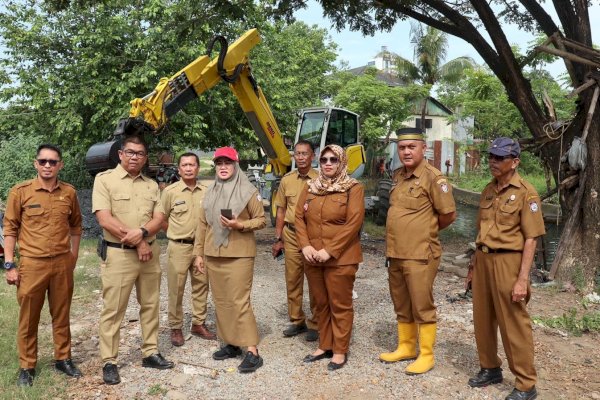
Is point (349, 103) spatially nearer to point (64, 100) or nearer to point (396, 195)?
point (64, 100)

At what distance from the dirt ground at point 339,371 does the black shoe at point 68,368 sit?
79 millimetres

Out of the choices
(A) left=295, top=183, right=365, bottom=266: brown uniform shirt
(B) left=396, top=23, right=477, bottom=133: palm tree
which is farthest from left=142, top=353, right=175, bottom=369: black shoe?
(B) left=396, top=23, right=477, bottom=133: palm tree

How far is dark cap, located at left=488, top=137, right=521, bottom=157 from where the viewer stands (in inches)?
148

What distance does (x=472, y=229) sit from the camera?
14164 millimetres

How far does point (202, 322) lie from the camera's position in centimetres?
517

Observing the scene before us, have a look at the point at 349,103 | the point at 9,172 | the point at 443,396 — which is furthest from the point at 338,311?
the point at 349,103

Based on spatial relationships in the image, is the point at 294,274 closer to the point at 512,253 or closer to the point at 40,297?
the point at 512,253

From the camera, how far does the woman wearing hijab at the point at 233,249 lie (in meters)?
4.30

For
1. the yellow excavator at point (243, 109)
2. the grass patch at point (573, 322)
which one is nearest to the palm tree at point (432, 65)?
the yellow excavator at point (243, 109)

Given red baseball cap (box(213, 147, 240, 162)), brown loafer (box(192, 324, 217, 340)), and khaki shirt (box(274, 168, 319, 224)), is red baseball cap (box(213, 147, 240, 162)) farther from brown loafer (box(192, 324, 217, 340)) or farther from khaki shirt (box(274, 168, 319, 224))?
brown loafer (box(192, 324, 217, 340))

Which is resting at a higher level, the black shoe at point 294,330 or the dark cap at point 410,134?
the dark cap at point 410,134

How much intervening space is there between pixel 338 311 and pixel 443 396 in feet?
3.30

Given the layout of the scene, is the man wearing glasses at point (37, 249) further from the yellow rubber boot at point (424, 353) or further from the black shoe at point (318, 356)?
the yellow rubber boot at point (424, 353)

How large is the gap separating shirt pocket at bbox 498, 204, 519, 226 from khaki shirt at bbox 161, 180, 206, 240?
8.53 ft
